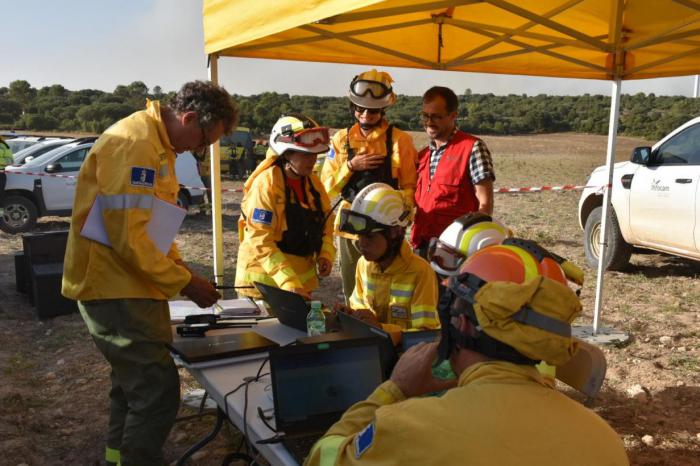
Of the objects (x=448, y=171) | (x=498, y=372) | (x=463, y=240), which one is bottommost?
(x=498, y=372)

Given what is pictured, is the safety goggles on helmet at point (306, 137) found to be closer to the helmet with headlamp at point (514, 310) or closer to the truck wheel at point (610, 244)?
the helmet with headlamp at point (514, 310)

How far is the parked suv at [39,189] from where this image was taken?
439 inches

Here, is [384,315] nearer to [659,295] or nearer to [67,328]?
[67,328]

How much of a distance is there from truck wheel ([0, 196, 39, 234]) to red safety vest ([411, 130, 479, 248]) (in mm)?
9273

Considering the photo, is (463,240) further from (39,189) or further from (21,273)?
(39,189)

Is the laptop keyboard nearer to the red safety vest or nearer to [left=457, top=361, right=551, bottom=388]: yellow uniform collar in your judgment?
[left=457, top=361, right=551, bottom=388]: yellow uniform collar

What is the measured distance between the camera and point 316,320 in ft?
9.49

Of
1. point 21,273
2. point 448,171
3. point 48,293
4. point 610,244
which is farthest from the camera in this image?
point 610,244

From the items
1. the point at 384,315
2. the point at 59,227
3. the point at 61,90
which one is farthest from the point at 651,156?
the point at 61,90

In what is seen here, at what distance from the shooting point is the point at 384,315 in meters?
3.26

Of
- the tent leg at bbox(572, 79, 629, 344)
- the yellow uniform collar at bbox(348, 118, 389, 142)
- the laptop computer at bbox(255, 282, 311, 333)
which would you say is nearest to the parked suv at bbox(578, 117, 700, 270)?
the tent leg at bbox(572, 79, 629, 344)

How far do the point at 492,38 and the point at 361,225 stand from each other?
286cm

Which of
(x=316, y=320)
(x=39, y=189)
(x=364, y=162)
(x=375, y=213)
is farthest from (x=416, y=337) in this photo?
(x=39, y=189)

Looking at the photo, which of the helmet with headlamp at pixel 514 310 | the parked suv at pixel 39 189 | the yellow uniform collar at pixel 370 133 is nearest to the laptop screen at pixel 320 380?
the helmet with headlamp at pixel 514 310
